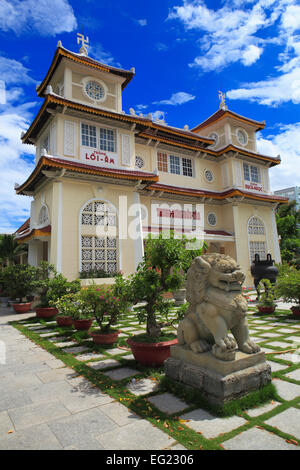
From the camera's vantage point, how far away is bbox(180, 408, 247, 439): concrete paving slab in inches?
96.9

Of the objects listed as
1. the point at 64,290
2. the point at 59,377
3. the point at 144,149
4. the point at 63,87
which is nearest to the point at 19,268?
the point at 64,290

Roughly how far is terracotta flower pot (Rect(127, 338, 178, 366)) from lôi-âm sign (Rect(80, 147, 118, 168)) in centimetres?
890

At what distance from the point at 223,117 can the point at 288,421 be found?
1839cm

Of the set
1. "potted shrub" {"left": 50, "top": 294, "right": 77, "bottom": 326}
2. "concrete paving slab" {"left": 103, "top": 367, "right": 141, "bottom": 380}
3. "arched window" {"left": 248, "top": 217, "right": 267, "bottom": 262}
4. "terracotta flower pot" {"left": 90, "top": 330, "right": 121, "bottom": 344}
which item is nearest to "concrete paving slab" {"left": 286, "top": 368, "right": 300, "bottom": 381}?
"concrete paving slab" {"left": 103, "top": 367, "right": 141, "bottom": 380}

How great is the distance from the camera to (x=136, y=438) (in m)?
2.38

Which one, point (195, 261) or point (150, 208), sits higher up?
point (150, 208)

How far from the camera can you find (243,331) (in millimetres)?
3318

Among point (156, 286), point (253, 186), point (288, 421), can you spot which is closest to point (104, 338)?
point (156, 286)

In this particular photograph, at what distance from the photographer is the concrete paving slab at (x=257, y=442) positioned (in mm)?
2215

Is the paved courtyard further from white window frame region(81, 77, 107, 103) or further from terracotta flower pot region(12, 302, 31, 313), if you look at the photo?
white window frame region(81, 77, 107, 103)

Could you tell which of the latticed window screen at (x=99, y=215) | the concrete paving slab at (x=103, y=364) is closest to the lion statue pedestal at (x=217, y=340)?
the concrete paving slab at (x=103, y=364)

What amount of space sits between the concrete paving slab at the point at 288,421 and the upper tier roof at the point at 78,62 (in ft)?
43.8

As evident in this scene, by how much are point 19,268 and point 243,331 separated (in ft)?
29.4

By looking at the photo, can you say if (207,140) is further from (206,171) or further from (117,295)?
(117,295)
